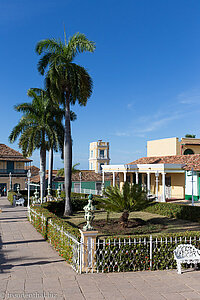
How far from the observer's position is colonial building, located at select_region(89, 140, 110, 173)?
59062 millimetres

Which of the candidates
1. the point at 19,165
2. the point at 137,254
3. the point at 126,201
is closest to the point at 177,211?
the point at 126,201

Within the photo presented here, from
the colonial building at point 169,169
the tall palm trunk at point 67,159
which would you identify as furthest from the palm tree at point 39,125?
the colonial building at point 169,169

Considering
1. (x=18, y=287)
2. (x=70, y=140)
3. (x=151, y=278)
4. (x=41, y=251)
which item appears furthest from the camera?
(x=70, y=140)

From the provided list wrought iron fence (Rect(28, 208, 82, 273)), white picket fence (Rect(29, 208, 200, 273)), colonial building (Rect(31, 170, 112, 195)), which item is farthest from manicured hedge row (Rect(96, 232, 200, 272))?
colonial building (Rect(31, 170, 112, 195))

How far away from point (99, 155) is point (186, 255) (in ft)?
167

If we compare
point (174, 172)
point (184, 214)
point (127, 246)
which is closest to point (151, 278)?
point (127, 246)

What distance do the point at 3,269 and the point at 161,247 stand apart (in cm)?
438

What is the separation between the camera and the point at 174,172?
28.1 metres

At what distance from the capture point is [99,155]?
59406 mm

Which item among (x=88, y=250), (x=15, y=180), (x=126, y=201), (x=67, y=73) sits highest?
(x=67, y=73)

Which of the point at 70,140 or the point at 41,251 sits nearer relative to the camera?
the point at 41,251

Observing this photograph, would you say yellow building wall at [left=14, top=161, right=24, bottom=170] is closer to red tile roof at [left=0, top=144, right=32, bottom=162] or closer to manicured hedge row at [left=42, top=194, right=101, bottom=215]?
red tile roof at [left=0, top=144, right=32, bottom=162]

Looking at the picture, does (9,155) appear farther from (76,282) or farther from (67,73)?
(76,282)

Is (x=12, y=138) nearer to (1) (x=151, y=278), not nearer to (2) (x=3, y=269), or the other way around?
(2) (x=3, y=269)
